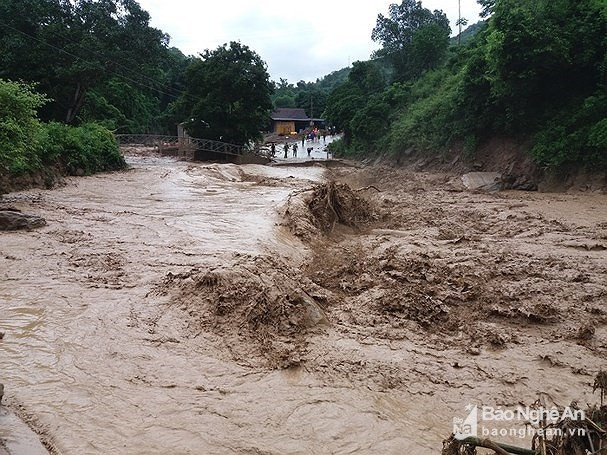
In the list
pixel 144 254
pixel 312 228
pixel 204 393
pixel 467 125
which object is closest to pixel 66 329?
pixel 204 393

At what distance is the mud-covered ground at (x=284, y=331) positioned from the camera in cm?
442

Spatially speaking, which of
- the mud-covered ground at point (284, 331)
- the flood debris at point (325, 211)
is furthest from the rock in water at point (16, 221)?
the flood debris at point (325, 211)

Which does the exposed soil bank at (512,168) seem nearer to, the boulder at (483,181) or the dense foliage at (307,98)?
the boulder at (483,181)

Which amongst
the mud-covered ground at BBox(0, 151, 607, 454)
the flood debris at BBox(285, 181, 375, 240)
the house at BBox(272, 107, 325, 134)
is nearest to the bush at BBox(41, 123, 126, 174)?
the mud-covered ground at BBox(0, 151, 607, 454)

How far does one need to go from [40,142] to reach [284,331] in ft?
53.3

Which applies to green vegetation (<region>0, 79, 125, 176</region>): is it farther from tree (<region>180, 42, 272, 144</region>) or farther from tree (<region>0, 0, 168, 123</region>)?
tree (<region>180, 42, 272, 144</region>)

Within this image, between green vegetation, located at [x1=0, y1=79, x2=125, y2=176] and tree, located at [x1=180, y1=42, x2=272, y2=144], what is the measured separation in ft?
31.8

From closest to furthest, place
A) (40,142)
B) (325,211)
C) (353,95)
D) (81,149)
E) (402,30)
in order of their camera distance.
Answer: (325,211) → (40,142) → (81,149) → (353,95) → (402,30)

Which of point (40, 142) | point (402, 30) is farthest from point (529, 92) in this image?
point (402, 30)

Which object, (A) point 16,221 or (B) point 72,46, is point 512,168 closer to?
(A) point 16,221

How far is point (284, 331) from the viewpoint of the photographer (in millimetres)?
6305

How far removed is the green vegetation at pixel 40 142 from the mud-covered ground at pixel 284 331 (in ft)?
10.8

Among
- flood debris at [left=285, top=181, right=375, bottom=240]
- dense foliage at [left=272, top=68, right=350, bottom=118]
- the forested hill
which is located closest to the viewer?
flood debris at [left=285, top=181, right=375, bottom=240]

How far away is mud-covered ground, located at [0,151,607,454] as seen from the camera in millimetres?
4422
